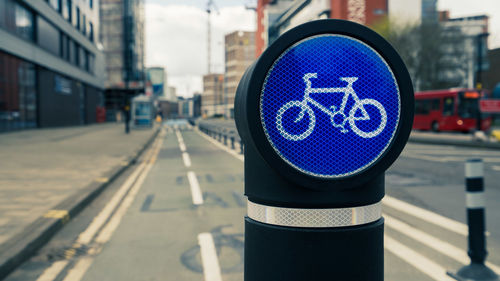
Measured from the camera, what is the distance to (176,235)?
5094 millimetres

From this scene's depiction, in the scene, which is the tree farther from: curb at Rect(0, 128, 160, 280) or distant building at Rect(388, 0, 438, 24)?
curb at Rect(0, 128, 160, 280)

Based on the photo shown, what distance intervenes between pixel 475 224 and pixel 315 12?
6152 centimetres

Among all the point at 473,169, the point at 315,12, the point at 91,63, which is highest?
the point at 315,12

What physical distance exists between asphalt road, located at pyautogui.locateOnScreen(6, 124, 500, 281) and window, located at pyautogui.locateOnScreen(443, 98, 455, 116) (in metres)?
20.6

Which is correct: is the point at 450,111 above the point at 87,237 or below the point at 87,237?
above

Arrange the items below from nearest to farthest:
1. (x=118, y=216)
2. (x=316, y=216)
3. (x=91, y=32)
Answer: (x=316, y=216)
(x=118, y=216)
(x=91, y=32)

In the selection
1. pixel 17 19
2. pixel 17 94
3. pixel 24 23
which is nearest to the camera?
pixel 17 19

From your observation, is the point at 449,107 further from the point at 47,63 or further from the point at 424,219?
the point at 47,63

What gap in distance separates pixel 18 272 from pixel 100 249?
0.85m

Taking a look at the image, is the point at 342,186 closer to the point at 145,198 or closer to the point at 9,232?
the point at 9,232

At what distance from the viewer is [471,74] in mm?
50344

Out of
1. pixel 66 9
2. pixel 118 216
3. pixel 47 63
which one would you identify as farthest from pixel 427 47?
pixel 118 216

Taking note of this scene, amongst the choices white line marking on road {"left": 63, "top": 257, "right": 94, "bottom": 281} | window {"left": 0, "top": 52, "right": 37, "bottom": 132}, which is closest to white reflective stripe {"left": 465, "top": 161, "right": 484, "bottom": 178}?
white line marking on road {"left": 63, "top": 257, "right": 94, "bottom": 281}

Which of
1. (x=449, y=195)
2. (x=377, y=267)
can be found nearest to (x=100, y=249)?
(x=377, y=267)
